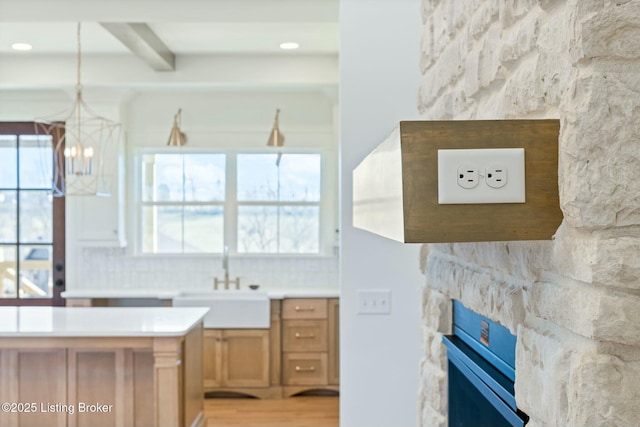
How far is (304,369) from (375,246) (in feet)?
8.60

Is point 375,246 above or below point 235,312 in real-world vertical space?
above

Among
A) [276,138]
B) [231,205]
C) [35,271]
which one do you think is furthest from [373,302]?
[35,271]

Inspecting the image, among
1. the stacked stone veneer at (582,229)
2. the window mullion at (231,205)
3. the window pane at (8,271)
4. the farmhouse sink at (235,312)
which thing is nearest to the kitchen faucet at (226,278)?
the window mullion at (231,205)

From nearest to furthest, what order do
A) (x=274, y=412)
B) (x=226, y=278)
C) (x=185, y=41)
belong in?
(x=185, y=41)
(x=274, y=412)
(x=226, y=278)

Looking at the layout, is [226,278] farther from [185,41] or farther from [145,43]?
[145,43]

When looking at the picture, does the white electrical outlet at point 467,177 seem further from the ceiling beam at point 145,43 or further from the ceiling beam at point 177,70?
the ceiling beam at point 177,70

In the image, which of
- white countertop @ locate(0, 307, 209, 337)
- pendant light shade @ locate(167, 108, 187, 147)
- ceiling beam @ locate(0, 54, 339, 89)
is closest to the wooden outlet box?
white countertop @ locate(0, 307, 209, 337)

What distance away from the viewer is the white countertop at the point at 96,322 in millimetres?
3268

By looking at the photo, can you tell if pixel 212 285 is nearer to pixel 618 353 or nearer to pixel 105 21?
pixel 105 21

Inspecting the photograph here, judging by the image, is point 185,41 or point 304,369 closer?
point 185,41

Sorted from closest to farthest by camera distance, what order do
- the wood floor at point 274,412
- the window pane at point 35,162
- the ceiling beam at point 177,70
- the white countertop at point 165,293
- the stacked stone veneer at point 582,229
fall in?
1. the stacked stone veneer at point 582,229
2. the wood floor at point 274,412
3. the ceiling beam at point 177,70
4. the white countertop at point 165,293
5. the window pane at point 35,162

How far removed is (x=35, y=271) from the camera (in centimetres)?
565

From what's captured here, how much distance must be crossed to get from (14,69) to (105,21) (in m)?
1.91

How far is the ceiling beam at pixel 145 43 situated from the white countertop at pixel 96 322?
5.70 feet
